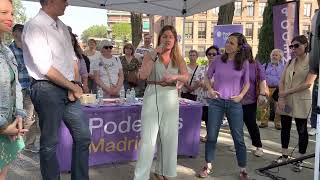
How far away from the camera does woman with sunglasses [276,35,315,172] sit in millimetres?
5047

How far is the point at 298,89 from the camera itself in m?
5.06

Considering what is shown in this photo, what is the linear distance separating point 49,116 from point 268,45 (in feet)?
29.8

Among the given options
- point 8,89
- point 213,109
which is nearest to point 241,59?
point 213,109

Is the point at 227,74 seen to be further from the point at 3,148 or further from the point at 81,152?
the point at 3,148

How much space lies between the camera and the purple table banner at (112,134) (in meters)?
4.76

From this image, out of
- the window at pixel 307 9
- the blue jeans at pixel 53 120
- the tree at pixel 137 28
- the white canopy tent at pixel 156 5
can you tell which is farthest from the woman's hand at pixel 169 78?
the window at pixel 307 9

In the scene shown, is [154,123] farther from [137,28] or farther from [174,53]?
[137,28]

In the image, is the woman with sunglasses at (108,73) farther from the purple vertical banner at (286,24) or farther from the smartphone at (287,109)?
the purple vertical banner at (286,24)

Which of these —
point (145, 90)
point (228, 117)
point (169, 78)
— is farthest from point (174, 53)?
point (228, 117)

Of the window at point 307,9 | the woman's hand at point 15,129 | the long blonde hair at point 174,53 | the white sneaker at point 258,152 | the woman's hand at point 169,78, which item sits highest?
the window at point 307,9

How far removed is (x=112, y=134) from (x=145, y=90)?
39.6 inches

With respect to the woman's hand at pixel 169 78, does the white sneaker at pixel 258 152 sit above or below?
below

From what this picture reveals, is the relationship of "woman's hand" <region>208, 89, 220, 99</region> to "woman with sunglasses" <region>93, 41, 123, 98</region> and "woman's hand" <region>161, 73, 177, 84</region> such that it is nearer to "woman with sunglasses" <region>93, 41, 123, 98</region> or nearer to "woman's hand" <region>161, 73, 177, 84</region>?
"woman's hand" <region>161, 73, 177, 84</region>

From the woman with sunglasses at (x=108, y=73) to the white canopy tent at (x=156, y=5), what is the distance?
124cm
